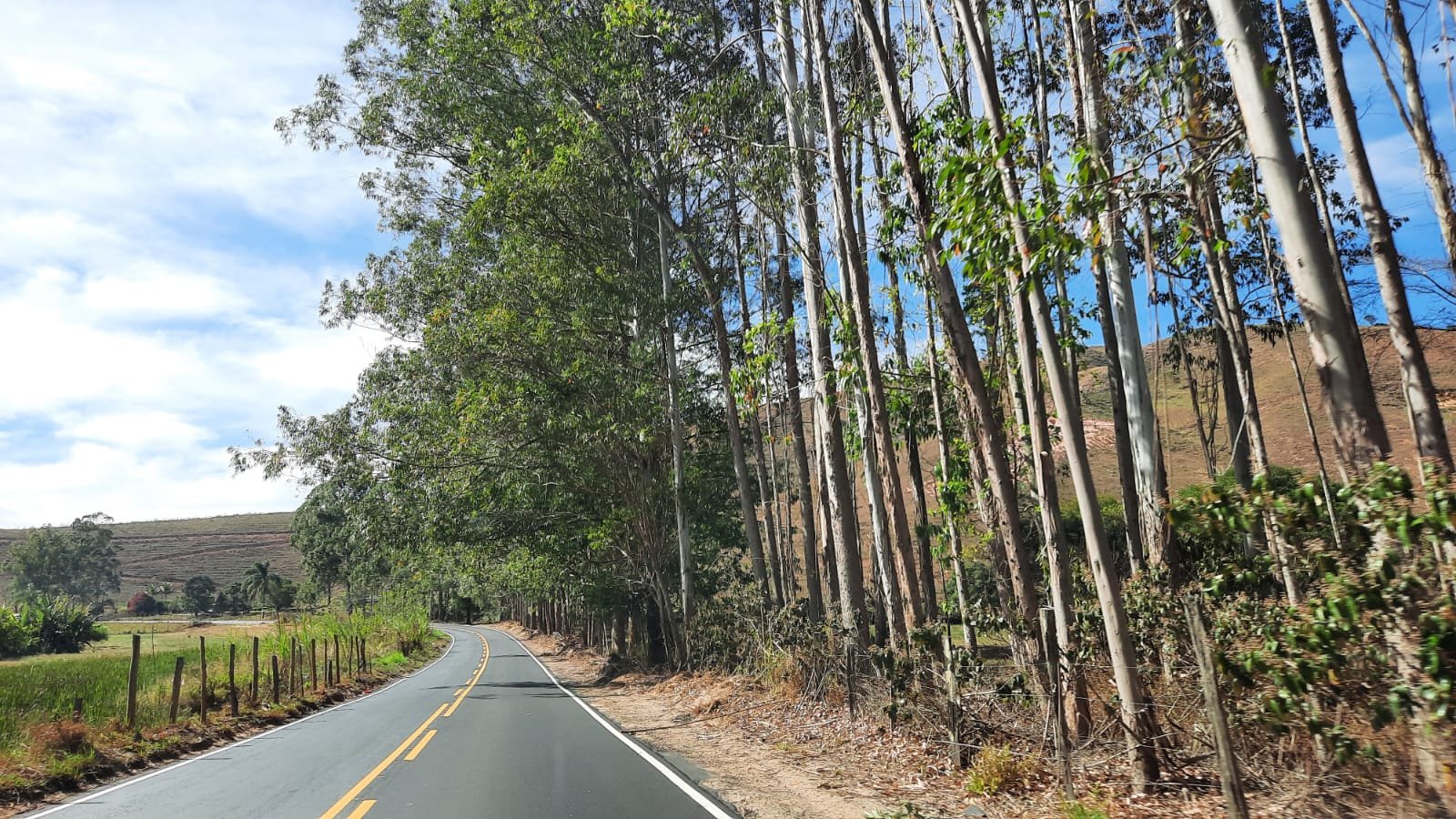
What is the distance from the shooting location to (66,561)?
4363 inches

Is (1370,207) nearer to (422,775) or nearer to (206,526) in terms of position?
(422,775)

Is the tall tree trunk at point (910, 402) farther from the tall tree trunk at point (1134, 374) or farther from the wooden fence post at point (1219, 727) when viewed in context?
the wooden fence post at point (1219, 727)

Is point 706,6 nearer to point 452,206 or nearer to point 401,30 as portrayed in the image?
point 401,30

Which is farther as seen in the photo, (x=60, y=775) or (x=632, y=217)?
(x=632, y=217)

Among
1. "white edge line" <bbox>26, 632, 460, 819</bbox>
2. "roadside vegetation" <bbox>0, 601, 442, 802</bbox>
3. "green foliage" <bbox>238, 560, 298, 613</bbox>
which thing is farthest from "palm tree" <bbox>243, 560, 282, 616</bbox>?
"white edge line" <bbox>26, 632, 460, 819</bbox>

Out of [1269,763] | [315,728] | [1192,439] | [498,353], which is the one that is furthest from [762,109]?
[1192,439]

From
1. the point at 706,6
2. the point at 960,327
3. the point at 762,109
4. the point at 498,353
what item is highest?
the point at 706,6

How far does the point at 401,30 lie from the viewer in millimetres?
21969

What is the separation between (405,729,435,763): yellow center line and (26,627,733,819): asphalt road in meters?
0.01

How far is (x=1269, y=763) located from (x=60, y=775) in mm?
13291

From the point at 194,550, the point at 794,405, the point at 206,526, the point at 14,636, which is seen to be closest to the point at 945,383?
the point at 794,405

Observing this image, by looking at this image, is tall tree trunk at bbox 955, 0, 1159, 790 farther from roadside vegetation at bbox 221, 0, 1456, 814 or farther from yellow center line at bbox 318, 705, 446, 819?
yellow center line at bbox 318, 705, 446, 819

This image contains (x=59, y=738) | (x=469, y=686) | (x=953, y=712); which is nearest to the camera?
(x=953, y=712)

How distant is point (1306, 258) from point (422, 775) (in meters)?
9.84
